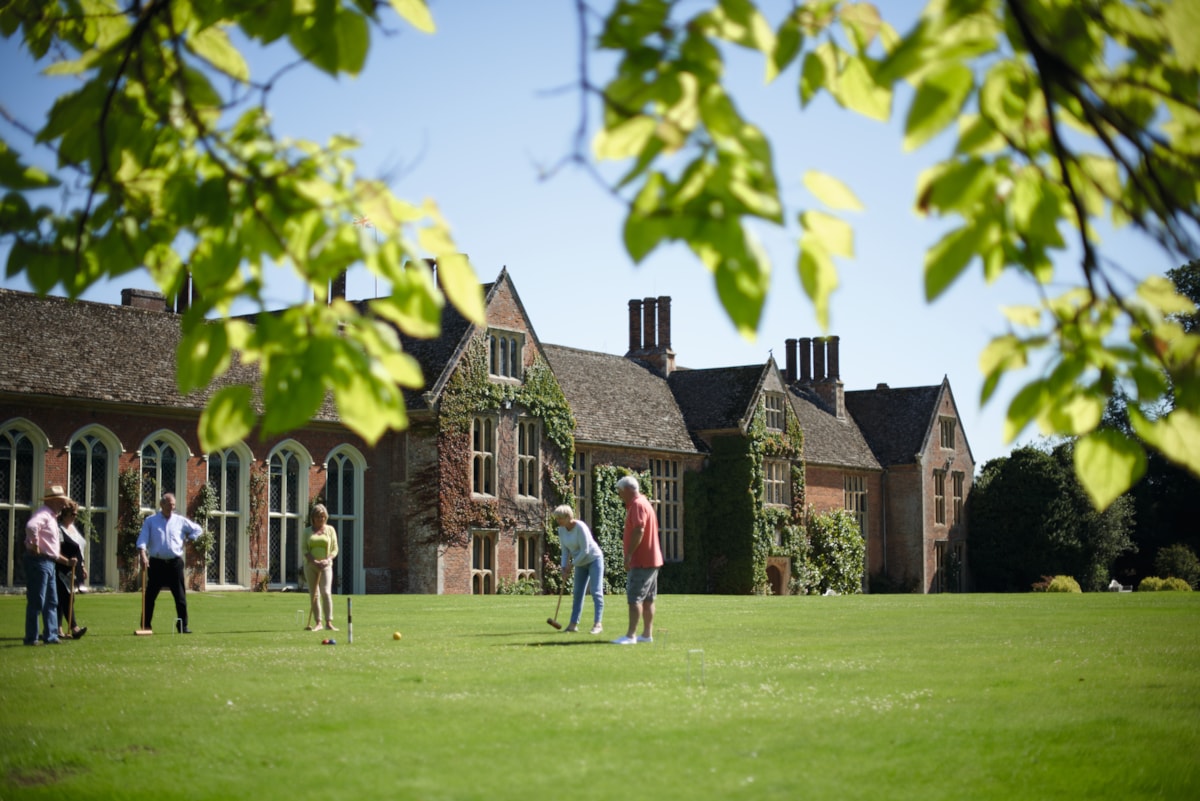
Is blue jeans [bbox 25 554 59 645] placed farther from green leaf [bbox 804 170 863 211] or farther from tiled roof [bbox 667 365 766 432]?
tiled roof [bbox 667 365 766 432]

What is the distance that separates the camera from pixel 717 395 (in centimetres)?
4669

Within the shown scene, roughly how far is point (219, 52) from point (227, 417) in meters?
1.44

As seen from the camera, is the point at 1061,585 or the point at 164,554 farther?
the point at 1061,585

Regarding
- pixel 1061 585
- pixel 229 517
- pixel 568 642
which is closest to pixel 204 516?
pixel 229 517

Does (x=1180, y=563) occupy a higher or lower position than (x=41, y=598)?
lower

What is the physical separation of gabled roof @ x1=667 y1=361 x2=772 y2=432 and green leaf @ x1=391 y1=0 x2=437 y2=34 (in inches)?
1623

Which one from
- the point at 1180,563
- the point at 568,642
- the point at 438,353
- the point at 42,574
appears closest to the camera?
the point at 42,574

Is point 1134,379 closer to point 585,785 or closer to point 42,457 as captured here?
point 585,785

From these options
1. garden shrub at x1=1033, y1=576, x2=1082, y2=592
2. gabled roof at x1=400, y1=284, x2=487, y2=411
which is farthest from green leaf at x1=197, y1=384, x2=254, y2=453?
garden shrub at x1=1033, y1=576, x2=1082, y2=592

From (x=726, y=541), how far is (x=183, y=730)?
3741 cm

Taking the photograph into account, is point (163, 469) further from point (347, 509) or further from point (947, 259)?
point (947, 259)

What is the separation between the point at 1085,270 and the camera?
3.80 m

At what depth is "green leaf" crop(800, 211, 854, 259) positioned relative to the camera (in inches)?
127

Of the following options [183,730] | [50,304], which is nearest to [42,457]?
[50,304]
